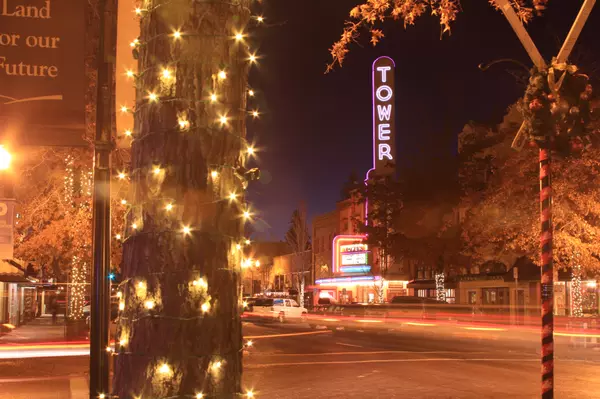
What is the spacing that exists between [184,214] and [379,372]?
13.1 m

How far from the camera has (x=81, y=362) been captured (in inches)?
706

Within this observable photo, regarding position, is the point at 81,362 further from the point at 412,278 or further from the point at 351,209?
the point at 351,209

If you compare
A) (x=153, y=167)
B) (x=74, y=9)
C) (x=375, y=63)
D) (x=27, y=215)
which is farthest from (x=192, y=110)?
(x=375, y=63)

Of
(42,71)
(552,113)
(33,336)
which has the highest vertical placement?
(552,113)

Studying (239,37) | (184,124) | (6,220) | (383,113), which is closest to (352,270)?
(383,113)

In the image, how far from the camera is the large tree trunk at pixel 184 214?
3648mm

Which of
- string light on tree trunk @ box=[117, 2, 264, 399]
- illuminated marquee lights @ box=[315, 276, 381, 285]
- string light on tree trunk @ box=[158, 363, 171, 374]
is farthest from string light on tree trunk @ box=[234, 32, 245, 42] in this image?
illuminated marquee lights @ box=[315, 276, 381, 285]

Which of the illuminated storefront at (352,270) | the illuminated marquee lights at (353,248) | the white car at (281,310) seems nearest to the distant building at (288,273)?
the illuminated storefront at (352,270)

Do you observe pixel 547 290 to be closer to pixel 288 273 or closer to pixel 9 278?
pixel 9 278

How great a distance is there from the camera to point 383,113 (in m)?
57.2

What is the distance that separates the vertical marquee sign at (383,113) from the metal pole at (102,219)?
5135 centimetres

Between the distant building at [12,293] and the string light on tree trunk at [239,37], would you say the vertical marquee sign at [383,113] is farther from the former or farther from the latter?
the string light on tree trunk at [239,37]

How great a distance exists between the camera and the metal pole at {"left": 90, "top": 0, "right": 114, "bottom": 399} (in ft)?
15.7

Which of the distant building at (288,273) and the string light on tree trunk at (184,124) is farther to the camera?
the distant building at (288,273)
